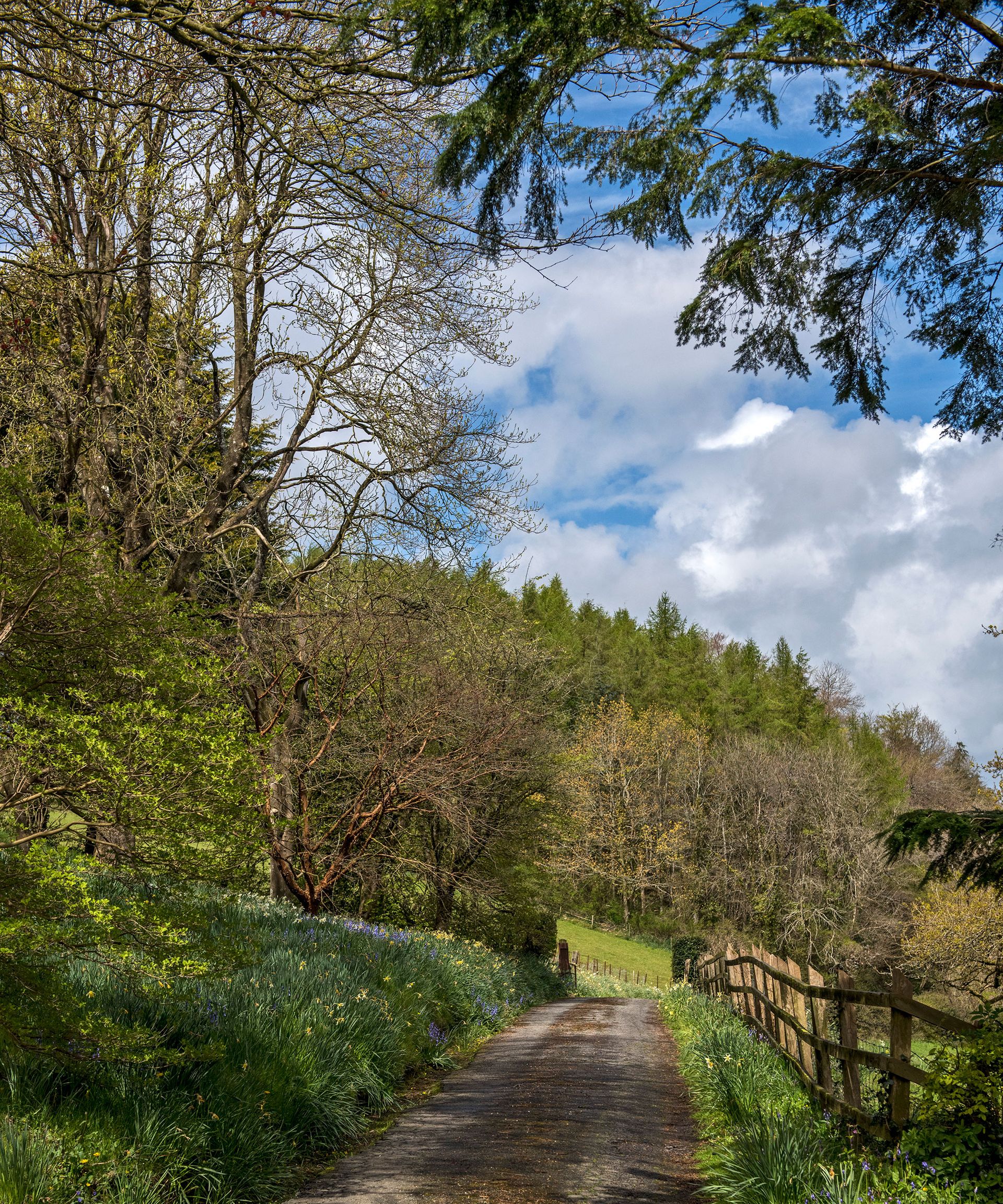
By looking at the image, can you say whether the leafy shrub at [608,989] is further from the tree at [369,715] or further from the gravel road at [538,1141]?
the gravel road at [538,1141]

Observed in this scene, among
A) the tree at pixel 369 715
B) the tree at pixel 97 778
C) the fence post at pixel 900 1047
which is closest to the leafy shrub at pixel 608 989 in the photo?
the tree at pixel 369 715

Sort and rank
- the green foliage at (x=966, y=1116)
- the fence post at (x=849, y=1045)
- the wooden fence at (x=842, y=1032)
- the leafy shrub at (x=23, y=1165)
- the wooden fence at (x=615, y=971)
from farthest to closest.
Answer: the wooden fence at (x=615, y=971) → the fence post at (x=849, y=1045) → the wooden fence at (x=842, y=1032) → the green foliage at (x=966, y=1116) → the leafy shrub at (x=23, y=1165)

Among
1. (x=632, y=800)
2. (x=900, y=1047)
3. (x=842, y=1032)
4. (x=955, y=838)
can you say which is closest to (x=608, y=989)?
(x=632, y=800)

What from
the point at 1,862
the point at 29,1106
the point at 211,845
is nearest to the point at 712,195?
the point at 211,845

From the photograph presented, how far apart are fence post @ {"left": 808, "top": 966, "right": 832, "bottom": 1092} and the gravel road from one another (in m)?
1.11

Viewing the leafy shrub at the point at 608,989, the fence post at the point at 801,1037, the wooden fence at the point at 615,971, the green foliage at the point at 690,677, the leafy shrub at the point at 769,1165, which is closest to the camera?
the leafy shrub at the point at 769,1165

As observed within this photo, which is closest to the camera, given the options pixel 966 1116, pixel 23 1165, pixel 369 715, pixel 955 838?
pixel 23 1165

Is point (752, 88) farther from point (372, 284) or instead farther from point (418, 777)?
point (418, 777)

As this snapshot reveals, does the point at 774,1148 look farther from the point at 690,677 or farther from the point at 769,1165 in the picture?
the point at 690,677

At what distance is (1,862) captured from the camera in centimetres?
510

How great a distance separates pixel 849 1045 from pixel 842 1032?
105 millimetres

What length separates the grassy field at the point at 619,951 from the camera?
3800 centimetres

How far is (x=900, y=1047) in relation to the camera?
5.04 m

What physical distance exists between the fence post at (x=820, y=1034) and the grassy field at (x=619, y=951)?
29.6 meters
